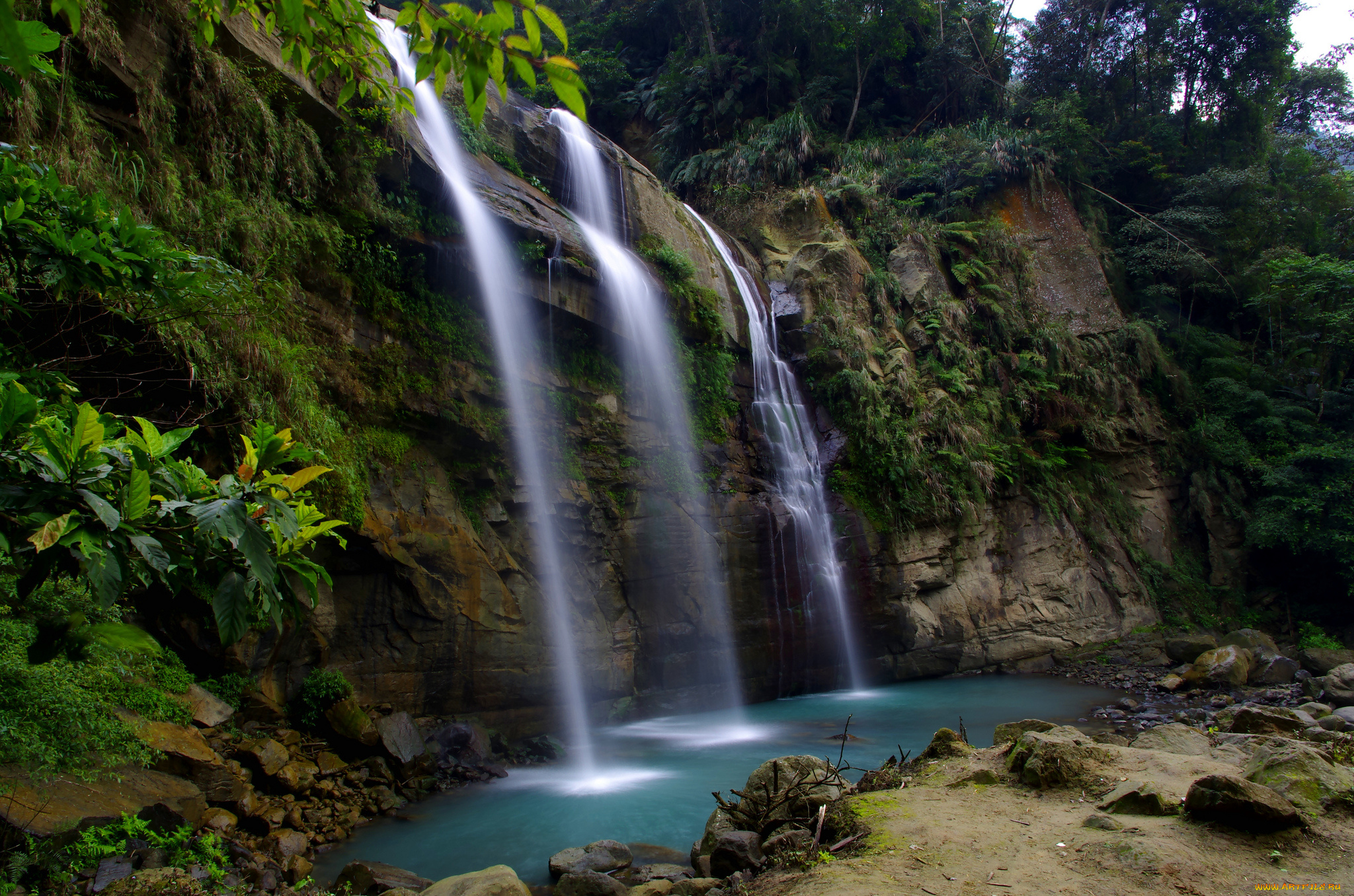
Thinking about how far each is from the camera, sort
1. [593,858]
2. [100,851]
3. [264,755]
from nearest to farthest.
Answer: [100,851], [593,858], [264,755]

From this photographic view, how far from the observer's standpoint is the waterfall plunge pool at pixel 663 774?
6.11 meters

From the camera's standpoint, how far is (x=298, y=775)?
21.1ft

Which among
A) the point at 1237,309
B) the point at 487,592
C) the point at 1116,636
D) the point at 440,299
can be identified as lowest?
the point at 1116,636

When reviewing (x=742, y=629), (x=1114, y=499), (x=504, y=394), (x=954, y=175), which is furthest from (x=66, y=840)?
(x=954, y=175)

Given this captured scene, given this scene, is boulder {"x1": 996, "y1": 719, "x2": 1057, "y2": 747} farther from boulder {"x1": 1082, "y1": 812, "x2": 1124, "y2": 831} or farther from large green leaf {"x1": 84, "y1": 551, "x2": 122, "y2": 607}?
large green leaf {"x1": 84, "y1": 551, "x2": 122, "y2": 607}

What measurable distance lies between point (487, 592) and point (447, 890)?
5.09m

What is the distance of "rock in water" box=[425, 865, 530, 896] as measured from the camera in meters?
4.36

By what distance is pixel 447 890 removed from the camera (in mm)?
4395

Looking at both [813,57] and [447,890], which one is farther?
[813,57]

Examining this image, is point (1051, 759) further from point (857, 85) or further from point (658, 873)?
point (857, 85)

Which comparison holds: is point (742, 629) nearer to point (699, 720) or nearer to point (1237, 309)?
point (699, 720)

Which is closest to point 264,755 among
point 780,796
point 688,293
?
point 780,796

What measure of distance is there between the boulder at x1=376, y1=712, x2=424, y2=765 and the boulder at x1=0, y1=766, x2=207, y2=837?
2167 mm

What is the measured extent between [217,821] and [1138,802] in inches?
258
